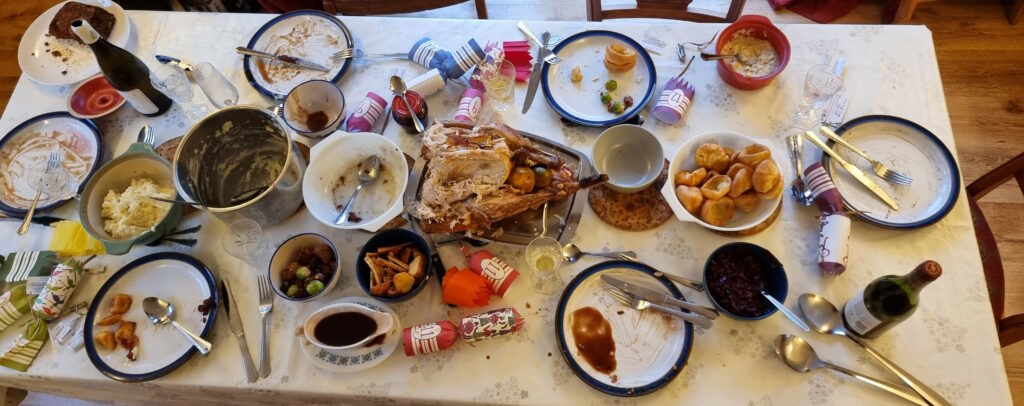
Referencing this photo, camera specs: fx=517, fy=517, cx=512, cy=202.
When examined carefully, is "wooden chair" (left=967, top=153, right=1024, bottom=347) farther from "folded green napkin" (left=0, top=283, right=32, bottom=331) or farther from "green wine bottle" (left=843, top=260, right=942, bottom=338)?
"folded green napkin" (left=0, top=283, right=32, bottom=331)

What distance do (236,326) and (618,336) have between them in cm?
94

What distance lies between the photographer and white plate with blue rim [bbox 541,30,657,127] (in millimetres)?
1489

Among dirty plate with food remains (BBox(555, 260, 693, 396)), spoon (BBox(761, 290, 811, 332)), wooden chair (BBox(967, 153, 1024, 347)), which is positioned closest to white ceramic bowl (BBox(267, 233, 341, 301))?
dirty plate with food remains (BBox(555, 260, 693, 396))

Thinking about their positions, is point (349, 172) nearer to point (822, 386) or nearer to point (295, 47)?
point (295, 47)

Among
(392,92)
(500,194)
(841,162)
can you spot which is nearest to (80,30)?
(392,92)

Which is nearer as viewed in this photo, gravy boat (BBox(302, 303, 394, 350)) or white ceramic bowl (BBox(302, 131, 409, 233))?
gravy boat (BBox(302, 303, 394, 350))

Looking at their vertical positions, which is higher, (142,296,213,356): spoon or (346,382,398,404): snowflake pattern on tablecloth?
(142,296,213,356): spoon

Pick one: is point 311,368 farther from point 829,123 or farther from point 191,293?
point 829,123

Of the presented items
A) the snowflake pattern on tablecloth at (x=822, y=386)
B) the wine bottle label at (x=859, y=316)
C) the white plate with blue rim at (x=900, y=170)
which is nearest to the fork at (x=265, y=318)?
the snowflake pattern on tablecloth at (x=822, y=386)

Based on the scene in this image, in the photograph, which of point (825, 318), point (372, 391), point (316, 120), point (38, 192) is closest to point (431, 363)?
point (372, 391)

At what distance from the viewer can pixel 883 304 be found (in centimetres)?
110

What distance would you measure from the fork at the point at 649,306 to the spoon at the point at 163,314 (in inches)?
39.4

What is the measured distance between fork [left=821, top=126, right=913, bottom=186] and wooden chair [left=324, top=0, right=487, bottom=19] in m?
1.31

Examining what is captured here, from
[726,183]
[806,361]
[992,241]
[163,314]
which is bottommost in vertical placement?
[992,241]
